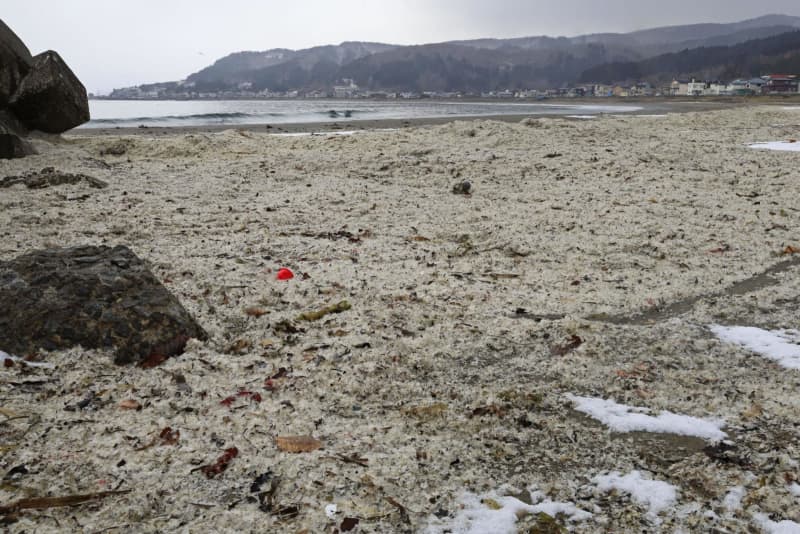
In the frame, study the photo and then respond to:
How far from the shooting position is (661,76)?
129m

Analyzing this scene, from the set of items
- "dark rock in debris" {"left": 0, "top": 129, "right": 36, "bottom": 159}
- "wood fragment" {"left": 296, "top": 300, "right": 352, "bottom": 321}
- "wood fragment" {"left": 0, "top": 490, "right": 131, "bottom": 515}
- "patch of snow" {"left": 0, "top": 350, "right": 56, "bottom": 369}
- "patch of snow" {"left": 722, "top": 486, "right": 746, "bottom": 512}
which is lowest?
"patch of snow" {"left": 722, "top": 486, "right": 746, "bottom": 512}

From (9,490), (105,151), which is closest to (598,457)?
(9,490)

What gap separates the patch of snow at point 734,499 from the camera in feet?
6.01

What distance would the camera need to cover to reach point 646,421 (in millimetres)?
2369

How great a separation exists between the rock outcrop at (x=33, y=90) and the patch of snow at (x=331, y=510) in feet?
33.7

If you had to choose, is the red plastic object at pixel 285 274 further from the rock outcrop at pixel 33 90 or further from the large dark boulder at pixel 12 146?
the rock outcrop at pixel 33 90

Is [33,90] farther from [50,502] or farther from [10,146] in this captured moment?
[50,502]

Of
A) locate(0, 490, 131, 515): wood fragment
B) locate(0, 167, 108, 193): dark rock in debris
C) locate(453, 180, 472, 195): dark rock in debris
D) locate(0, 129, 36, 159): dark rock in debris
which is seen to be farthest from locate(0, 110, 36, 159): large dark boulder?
locate(0, 490, 131, 515): wood fragment

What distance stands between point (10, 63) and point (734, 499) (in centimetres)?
1210

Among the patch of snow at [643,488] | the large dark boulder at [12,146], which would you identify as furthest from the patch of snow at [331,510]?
the large dark boulder at [12,146]

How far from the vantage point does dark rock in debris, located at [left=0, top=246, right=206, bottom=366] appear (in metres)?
2.72

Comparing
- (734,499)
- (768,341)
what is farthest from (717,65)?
(734,499)

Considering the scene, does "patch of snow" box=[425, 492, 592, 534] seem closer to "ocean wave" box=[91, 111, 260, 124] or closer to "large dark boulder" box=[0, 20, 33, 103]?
"large dark boulder" box=[0, 20, 33, 103]

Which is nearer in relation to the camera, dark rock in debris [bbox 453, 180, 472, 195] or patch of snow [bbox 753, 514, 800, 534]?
patch of snow [bbox 753, 514, 800, 534]
